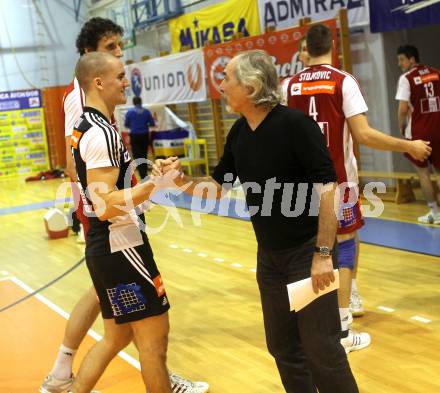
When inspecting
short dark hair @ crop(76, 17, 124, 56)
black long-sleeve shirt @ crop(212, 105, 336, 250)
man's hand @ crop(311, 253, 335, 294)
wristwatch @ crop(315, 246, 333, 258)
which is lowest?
man's hand @ crop(311, 253, 335, 294)

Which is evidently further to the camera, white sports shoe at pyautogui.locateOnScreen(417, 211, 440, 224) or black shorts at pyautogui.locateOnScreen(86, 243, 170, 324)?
white sports shoe at pyautogui.locateOnScreen(417, 211, 440, 224)

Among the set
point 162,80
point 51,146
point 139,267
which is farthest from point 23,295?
point 51,146

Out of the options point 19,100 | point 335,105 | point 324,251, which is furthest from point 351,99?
point 19,100

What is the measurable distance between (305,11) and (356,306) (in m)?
6.25

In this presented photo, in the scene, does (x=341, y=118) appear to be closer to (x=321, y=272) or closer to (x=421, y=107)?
(x=321, y=272)

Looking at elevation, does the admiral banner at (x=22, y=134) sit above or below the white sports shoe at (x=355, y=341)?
above

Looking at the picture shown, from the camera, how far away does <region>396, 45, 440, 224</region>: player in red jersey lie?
7.18m

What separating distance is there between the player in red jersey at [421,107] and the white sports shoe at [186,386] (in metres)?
4.32

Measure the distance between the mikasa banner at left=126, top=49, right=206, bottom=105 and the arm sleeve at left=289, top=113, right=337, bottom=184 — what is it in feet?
31.2

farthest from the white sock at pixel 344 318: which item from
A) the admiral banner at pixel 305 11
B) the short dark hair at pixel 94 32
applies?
the admiral banner at pixel 305 11

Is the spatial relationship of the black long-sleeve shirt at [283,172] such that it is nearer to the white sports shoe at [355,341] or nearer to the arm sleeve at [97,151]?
the arm sleeve at [97,151]

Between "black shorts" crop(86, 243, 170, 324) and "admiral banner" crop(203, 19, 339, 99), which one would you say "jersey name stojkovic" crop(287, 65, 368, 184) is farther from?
"admiral banner" crop(203, 19, 339, 99)

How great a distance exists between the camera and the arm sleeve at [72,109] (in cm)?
331

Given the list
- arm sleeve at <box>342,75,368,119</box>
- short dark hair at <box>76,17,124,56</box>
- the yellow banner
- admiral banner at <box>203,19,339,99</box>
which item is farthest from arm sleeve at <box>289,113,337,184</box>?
the yellow banner
